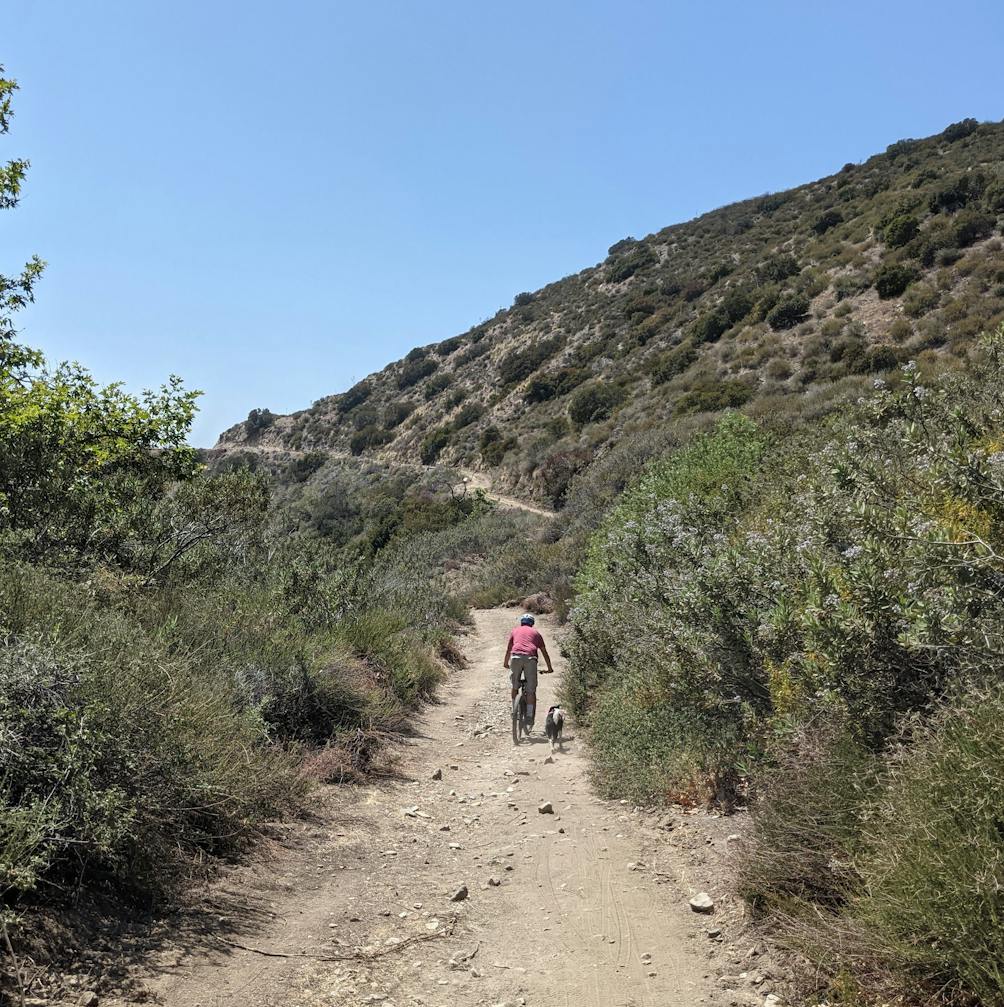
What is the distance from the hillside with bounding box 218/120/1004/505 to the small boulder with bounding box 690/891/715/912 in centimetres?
1758

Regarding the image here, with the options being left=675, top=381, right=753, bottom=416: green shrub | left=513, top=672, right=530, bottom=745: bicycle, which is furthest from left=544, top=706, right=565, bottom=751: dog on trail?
left=675, top=381, right=753, bottom=416: green shrub

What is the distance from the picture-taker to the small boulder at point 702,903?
440cm

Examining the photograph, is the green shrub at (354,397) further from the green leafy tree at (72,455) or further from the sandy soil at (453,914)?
the sandy soil at (453,914)

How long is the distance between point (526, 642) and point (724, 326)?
101 feet

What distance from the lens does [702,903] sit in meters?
4.43

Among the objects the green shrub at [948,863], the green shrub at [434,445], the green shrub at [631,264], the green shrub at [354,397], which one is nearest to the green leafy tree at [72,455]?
the green shrub at [948,863]

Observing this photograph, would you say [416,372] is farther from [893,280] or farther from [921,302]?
[921,302]

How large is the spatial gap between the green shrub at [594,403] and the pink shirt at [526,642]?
2774 cm

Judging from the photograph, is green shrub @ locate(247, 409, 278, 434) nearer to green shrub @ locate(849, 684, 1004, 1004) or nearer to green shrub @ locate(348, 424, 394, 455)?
green shrub @ locate(348, 424, 394, 455)

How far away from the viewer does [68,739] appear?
12.2 ft

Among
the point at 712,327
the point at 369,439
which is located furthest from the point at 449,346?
the point at 712,327

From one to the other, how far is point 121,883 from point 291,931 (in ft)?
3.21

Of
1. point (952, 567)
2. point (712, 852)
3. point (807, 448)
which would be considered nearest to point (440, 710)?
point (712, 852)

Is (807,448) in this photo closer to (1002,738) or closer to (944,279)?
(1002,738)
